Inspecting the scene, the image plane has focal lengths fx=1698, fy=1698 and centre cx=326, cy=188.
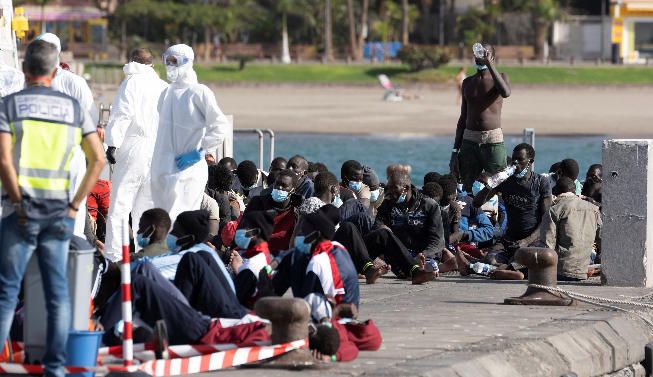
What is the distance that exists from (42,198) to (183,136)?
4.23 m

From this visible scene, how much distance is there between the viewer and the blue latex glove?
13.1m

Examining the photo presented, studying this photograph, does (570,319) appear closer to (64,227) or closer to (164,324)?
(164,324)

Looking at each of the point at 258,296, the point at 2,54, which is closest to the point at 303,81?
the point at 2,54

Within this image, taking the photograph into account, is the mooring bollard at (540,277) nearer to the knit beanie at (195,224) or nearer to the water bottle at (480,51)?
the knit beanie at (195,224)

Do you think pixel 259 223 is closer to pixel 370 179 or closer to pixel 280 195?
pixel 280 195

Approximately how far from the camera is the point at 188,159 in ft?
43.0

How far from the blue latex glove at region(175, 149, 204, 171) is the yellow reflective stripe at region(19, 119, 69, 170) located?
13.3 feet

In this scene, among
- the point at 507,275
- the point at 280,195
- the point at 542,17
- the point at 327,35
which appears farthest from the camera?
the point at 327,35

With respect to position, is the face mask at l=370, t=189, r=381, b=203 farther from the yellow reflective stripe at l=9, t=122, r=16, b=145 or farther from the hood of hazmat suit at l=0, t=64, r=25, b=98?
the yellow reflective stripe at l=9, t=122, r=16, b=145

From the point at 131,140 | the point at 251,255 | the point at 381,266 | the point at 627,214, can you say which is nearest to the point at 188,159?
the point at 131,140

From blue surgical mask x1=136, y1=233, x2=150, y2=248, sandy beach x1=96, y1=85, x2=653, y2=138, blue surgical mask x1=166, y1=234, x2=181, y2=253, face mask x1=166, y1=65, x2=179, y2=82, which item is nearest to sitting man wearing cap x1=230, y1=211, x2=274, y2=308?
Answer: blue surgical mask x1=166, y1=234, x2=181, y2=253

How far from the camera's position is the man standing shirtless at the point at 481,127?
18266mm

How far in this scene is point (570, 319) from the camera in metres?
12.4

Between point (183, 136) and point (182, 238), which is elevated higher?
point (183, 136)
